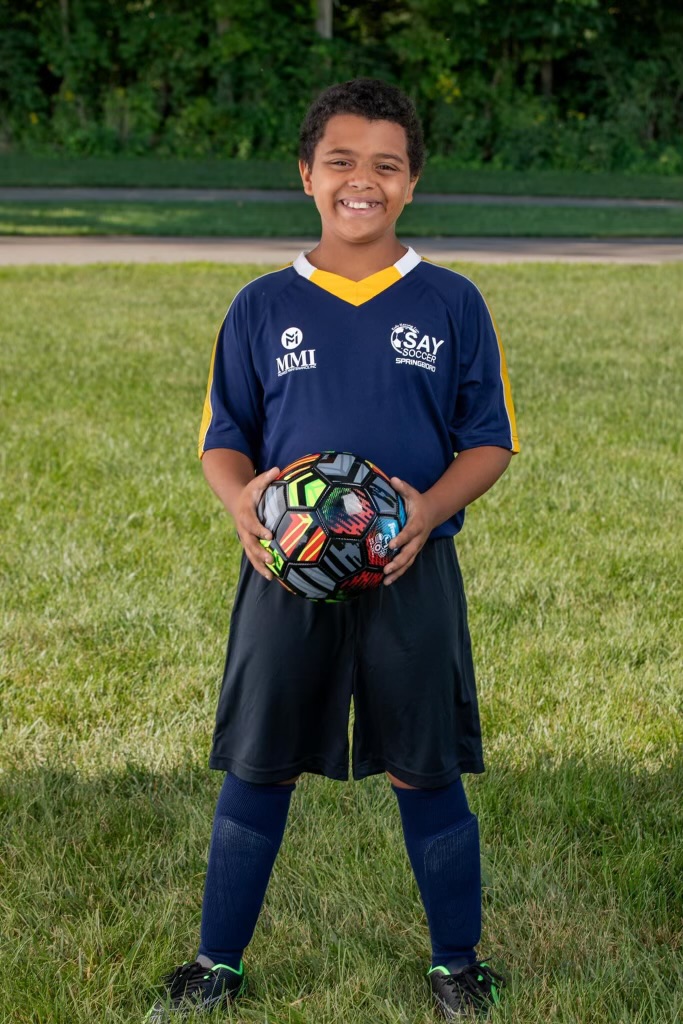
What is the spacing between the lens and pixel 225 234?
16.5 meters

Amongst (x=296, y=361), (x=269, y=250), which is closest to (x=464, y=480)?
A: (x=296, y=361)

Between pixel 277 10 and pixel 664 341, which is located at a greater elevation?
pixel 277 10

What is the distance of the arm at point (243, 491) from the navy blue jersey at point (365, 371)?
26 millimetres

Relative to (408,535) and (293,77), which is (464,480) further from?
(293,77)

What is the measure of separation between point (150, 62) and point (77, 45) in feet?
5.20

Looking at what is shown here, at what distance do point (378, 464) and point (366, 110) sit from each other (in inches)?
25.3

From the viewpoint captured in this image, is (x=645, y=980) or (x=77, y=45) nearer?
(x=645, y=980)

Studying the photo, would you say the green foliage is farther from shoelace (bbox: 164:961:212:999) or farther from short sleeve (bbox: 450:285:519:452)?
shoelace (bbox: 164:961:212:999)

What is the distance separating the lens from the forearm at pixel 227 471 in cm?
237

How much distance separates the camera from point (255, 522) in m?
2.24

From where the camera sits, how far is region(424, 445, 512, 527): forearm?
7.55ft

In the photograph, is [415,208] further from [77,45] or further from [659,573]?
[659,573]

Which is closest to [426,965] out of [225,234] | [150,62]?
[225,234]

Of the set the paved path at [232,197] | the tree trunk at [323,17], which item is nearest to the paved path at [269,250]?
the paved path at [232,197]
